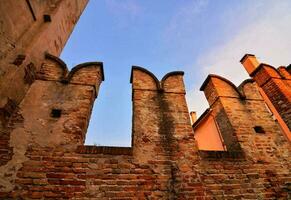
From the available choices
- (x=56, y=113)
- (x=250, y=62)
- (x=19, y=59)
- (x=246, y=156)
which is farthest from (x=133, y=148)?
(x=250, y=62)

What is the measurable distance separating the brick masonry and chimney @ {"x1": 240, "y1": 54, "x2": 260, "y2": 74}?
3.04 meters

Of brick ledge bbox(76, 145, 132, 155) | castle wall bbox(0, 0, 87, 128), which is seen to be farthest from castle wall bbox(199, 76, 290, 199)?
castle wall bbox(0, 0, 87, 128)

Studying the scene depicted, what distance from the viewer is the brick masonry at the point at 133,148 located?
8.96ft

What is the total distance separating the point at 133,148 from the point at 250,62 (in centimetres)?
579

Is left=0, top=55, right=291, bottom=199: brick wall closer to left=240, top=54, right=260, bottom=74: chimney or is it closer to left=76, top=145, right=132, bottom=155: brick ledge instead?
left=76, top=145, right=132, bottom=155: brick ledge

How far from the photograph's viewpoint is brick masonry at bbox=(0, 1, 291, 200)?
8.96ft

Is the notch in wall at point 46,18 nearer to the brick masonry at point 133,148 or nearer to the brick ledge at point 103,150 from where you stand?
the brick masonry at point 133,148

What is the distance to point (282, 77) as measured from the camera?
5055 millimetres

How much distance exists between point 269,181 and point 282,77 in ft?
9.89

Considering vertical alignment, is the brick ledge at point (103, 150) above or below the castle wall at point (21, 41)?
below

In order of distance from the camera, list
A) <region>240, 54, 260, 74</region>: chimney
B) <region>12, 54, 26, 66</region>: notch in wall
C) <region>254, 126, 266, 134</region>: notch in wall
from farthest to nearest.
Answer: <region>240, 54, 260, 74</region>: chimney
<region>254, 126, 266, 134</region>: notch in wall
<region>12, 54, 26, 66</region>: notch in wall

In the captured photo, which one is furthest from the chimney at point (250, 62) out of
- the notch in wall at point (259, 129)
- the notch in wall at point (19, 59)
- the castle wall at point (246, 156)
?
the notch in wall at point (19, 59)

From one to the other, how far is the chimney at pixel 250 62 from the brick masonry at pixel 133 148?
120 inches

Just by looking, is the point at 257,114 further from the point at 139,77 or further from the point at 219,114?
the point at 139,77
